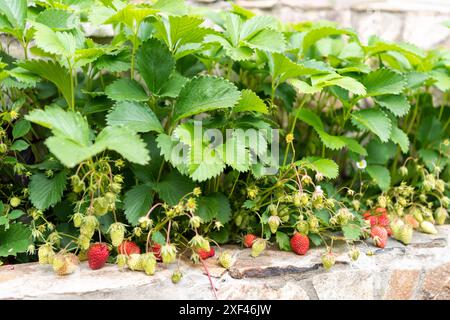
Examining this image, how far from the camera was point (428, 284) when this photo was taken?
55.4 inches

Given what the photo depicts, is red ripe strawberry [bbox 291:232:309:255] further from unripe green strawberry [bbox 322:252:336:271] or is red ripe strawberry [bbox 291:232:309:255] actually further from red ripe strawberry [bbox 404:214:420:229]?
red ripe strawberry [bbox 404:214:420:229]

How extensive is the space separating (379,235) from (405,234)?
0.30 feet

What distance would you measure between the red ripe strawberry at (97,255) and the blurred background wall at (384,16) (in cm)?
132

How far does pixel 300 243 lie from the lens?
1312mm

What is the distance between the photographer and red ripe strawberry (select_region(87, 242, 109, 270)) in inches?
45.2

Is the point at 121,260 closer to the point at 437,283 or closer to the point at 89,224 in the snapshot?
the point at 89,224

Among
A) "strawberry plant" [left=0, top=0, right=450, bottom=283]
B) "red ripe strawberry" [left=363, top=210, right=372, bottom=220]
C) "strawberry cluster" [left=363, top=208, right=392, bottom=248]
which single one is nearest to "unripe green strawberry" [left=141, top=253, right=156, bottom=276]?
"strawberry plant" [left=0, top=0, right=450, bottom=283]

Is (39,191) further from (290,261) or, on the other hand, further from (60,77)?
(290,261)

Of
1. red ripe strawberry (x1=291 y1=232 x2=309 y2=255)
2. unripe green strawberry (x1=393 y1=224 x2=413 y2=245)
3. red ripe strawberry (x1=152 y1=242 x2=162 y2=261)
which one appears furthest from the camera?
unripe green strawberry (x1=393 y1=224 x2=413 y2=245)

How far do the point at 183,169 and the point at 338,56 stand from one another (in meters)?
0.85

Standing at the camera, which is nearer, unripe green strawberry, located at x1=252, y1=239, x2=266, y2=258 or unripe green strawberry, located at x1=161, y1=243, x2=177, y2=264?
unripe green strawberry, located at x1=161, y1=243, x2=177, y2=264

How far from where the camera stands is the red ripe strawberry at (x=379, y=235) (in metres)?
1.39

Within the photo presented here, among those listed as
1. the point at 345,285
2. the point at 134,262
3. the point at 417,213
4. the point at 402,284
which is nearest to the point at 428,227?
the point at 417,213

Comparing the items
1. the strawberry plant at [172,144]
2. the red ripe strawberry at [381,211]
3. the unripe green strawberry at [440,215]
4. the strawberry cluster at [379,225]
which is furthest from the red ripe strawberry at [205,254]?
the unripe green strawberry at [440,215]
